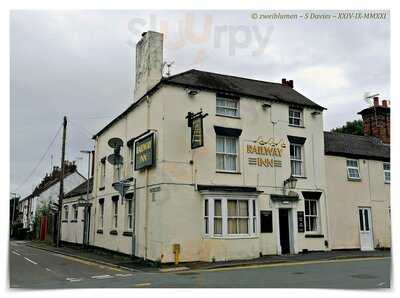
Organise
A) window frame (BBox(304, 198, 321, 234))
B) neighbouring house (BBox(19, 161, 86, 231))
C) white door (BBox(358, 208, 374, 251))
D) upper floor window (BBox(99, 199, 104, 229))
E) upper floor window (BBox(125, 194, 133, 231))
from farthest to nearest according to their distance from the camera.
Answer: neighbouring house (BBox(19, 161, 86, 231)) < upper floor window (BBox(99, 199, 104, 229)) < white door (BBox(358, 208, 374, 251)) < window frame (BBox(304, 198, 321, 234)) < upper floor window (BBox(125, 194, 133, 231))

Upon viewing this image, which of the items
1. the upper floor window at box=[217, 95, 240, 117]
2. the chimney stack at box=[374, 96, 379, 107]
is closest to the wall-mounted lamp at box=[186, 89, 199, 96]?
the upper floor window at box=[217, 95, 240, 117]

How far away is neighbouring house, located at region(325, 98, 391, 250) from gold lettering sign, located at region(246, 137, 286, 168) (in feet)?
11.8

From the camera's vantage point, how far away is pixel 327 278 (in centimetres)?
1236

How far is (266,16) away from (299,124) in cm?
1085

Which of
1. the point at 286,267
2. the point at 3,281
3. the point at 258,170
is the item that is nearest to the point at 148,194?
the point at 258,170

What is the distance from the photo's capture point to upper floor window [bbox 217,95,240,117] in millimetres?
19844

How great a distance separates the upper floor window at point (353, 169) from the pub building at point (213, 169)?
2.55 meters

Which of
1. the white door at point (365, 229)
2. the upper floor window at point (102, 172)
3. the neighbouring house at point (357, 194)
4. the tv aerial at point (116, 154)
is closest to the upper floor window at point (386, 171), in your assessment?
the neighbouring house at point (357, 194)

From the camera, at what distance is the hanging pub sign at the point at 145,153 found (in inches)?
726

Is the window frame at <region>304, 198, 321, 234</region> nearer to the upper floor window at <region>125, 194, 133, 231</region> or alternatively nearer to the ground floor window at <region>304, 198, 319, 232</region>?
the ground floor window at <region>304, 198, 319, 232</region>

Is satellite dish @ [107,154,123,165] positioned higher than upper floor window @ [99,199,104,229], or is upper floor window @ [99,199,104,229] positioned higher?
satellite dish @ [107,154,123,165]

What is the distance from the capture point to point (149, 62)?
67.7ft

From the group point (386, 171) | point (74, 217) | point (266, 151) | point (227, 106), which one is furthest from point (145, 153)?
point (74, 217)

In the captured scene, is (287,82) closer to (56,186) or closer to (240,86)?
(240,86)
